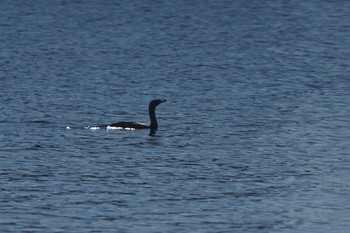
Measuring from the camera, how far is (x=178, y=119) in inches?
1986

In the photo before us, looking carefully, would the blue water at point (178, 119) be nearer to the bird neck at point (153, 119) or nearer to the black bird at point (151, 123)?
the black bird at point (151, 123)

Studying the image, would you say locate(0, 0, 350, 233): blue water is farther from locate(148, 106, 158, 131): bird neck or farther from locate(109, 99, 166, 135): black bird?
locate(148, 106, 158, 131): bird neck

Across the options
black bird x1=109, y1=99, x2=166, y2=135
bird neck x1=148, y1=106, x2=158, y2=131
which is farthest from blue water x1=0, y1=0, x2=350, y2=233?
bird neck x1=148, y1=106, x2=158, y2=131

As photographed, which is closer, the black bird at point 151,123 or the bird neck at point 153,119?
the black bird at point 151,123

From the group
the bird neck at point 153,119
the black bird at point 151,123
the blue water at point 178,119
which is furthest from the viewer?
the bird neck at point 153,119

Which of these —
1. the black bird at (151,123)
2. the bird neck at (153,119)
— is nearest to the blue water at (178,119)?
the black bird at (151,123)

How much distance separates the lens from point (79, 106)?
52.5m

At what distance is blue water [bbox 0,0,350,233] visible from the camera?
35.1 meters

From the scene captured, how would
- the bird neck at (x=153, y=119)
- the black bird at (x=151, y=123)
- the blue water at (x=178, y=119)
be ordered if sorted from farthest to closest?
the bird neck at (x=153, y=119) → the black bird at (x=151, y=123) → the blue water at (x=178, y=119)

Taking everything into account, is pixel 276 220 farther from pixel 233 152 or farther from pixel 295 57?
pixel 295 57

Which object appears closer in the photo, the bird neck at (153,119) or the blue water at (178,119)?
the blue water at (178,119)

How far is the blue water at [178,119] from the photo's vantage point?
35062mm

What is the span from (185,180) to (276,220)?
5313mm

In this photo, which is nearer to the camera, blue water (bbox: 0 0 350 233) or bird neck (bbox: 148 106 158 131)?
blue water (bbox: 0 0 350 233)
